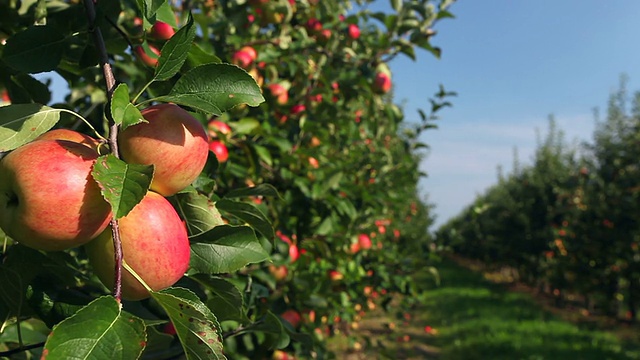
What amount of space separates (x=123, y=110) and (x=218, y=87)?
151mm

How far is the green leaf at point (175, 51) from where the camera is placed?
693 millimetres

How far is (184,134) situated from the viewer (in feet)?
2.49

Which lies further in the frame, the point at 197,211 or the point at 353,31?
the point at 353,31

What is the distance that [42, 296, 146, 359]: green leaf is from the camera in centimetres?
51

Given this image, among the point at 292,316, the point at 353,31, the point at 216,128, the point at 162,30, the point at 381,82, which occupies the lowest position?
the point at 292,316

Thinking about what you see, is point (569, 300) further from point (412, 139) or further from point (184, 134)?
point (184, 134)

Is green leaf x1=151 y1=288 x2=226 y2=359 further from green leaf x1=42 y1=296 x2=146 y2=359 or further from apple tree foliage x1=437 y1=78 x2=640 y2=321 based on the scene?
apple tree foliage x1=437 y1=78 x2=640 y2=321

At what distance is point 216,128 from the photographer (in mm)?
1794

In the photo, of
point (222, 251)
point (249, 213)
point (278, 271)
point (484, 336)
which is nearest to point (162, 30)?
point (249, 213)

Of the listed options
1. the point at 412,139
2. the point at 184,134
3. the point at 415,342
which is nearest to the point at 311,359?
the point at 184,134

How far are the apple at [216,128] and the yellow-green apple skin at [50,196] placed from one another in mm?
1112

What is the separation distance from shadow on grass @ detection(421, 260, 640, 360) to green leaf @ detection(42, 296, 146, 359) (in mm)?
6652

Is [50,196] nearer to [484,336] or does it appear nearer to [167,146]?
[167,146]

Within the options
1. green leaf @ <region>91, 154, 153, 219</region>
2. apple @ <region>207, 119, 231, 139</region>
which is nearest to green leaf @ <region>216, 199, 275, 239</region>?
green leaf @ <region>91, 154, 153, 219</region>
